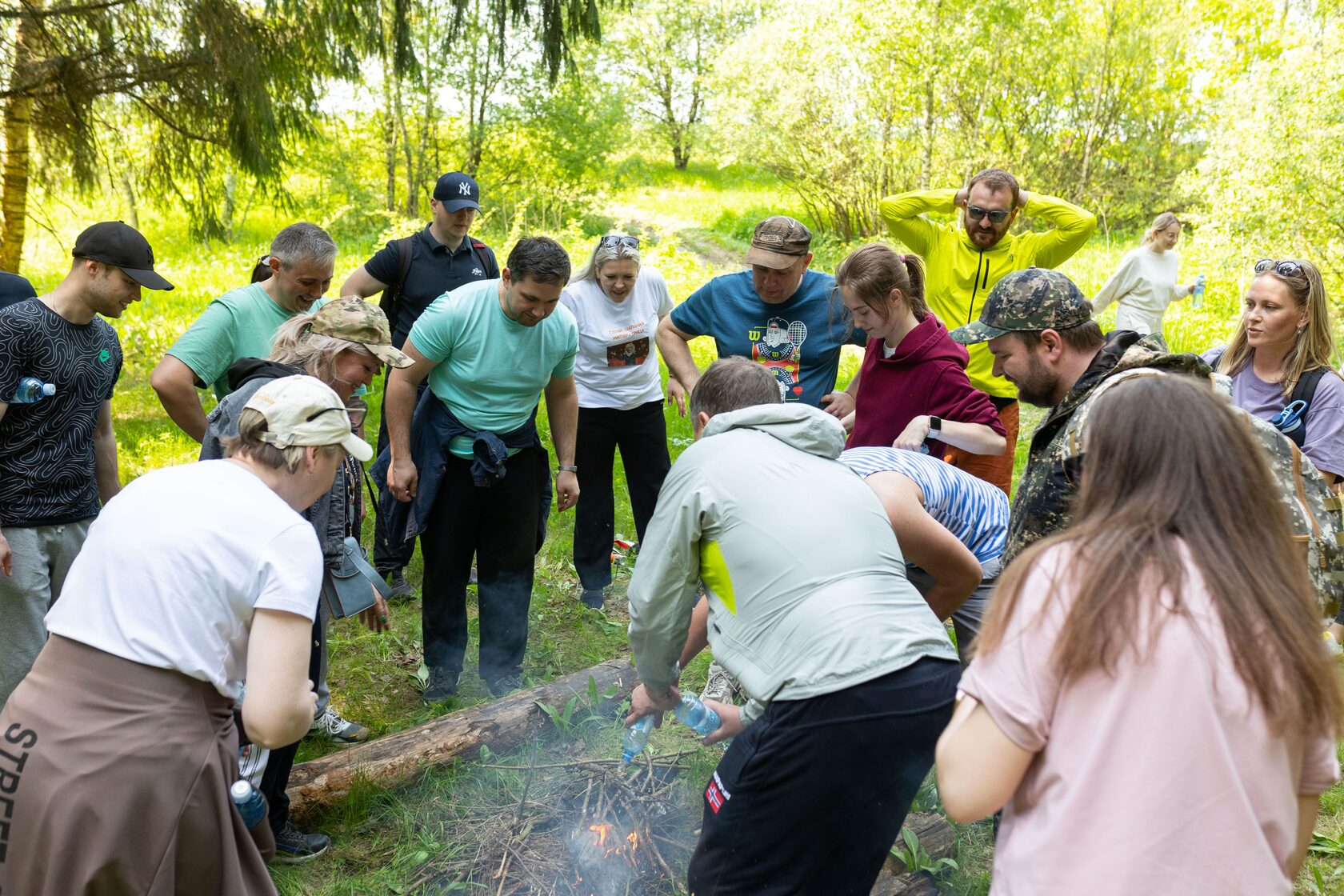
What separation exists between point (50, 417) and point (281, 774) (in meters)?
1.55

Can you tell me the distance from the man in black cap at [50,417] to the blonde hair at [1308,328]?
4470mm

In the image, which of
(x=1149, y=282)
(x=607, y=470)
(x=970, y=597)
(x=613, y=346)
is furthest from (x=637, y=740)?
(x=1149, y=282)

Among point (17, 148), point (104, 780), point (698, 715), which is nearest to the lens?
point (104, 780)

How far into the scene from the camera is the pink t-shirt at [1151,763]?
56.9 inches

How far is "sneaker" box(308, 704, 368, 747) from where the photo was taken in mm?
3990

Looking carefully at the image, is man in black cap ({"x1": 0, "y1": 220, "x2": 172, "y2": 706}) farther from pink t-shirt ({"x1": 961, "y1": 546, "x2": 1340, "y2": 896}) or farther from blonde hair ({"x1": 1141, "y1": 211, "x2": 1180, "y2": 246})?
blonde hair ({"x1": 1141, "y1": 211, "x2": 1180, "y2": 246})

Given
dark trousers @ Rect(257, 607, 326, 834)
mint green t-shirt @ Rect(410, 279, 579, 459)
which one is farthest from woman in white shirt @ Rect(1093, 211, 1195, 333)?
dark trousers @ Rect(257, 607, 326, 834)

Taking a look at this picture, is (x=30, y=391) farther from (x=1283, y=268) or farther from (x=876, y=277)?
(x=1283, y=268)

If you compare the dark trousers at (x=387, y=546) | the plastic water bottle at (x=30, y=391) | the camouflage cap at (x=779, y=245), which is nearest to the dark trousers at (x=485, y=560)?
the dark trousers at (x=387, y=546)

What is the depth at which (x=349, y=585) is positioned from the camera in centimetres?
329

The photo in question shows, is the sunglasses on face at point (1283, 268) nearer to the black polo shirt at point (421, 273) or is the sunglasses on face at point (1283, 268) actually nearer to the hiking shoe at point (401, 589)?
the black polo shirt at point (421, 273)

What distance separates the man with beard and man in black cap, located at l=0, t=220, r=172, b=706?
2.97 meters

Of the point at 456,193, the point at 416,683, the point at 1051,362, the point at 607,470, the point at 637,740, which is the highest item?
the point at 456,193

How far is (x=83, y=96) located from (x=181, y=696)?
16.1ft
